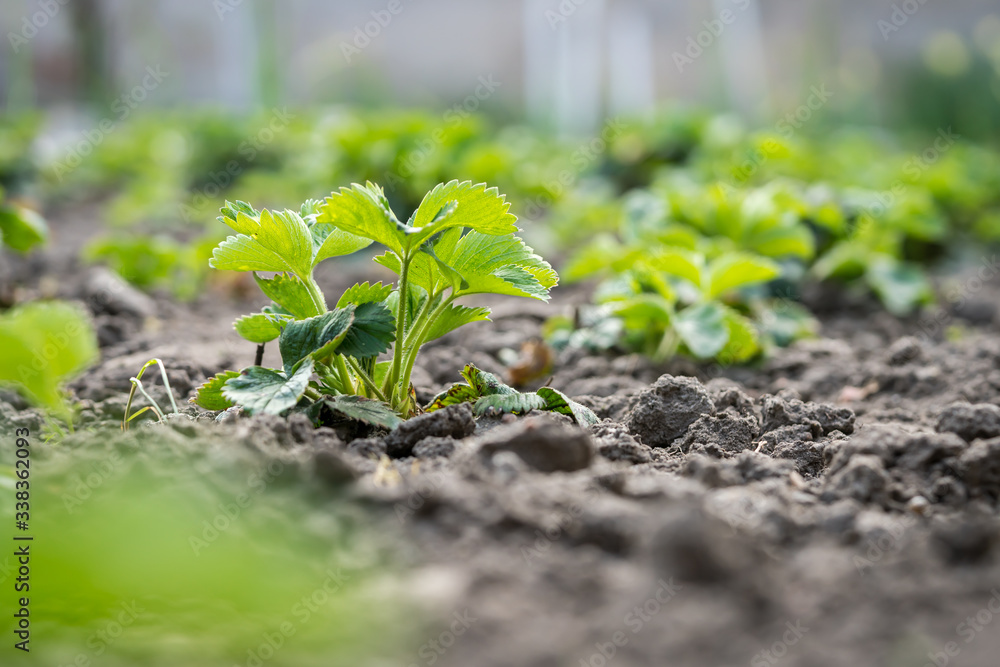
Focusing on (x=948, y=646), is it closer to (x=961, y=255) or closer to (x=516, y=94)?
(x=961, y=255)

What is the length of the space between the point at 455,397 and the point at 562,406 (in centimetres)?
19

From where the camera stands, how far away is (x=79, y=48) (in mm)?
8820

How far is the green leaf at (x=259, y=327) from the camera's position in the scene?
4.69ft

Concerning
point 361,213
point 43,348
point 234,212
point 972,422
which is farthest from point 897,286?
point 43,348

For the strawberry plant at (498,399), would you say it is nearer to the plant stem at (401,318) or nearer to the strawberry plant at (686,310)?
the plant stem at (401,318)

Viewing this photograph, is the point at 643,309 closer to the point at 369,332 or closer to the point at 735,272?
the point at 735,272

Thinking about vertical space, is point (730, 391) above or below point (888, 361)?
above

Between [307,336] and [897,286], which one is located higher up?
[307,336]

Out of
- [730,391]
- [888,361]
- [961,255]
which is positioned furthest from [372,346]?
[961,255]

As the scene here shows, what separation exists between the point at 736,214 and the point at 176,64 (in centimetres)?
772

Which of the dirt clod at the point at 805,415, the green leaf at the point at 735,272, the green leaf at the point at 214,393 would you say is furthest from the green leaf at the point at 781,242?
the green leaf at the point at 214,393

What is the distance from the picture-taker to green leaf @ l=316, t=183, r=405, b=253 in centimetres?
125

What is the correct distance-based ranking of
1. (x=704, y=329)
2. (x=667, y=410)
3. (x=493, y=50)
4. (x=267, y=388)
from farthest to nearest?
(x=493, y=50), (x=704, y=329), (x=667, y=410), (x=267, y=388)

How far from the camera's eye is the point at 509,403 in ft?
4.68
